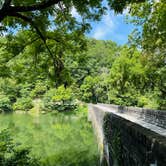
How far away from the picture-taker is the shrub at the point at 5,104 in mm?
62156

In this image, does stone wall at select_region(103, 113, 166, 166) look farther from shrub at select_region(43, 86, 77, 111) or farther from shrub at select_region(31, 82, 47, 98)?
shrub at select_region(31, 82, 47, 98)

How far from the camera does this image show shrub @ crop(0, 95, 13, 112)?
204 ft

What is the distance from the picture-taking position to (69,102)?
191ft

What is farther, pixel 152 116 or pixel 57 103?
pixel 57 103

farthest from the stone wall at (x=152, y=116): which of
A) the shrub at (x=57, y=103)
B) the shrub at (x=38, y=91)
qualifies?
the shrub at (x=38, y=91)

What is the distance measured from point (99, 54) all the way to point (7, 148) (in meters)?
95.7

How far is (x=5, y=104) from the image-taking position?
62.7 metres

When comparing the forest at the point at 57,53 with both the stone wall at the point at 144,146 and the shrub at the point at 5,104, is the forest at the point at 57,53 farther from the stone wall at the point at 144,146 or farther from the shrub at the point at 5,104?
the shrub at the point at 5,104

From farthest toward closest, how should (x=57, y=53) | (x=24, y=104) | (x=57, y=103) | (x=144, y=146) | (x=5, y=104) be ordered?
(x=5, y=104)
(x=24, y=104)
(x=57, y=103)
(x=57, y=53)
(x=144, y=146)

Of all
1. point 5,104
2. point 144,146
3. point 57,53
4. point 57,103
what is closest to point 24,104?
point 5,104

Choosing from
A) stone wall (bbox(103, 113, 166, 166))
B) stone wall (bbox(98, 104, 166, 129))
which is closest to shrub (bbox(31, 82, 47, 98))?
stone wall (bbox(98, 104, 166, 129))

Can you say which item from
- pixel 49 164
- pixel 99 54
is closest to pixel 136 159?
pixel 49 164

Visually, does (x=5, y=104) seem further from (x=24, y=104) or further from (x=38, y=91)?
(x=38, y=91)

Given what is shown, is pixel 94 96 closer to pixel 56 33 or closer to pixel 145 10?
pixel 145 10
